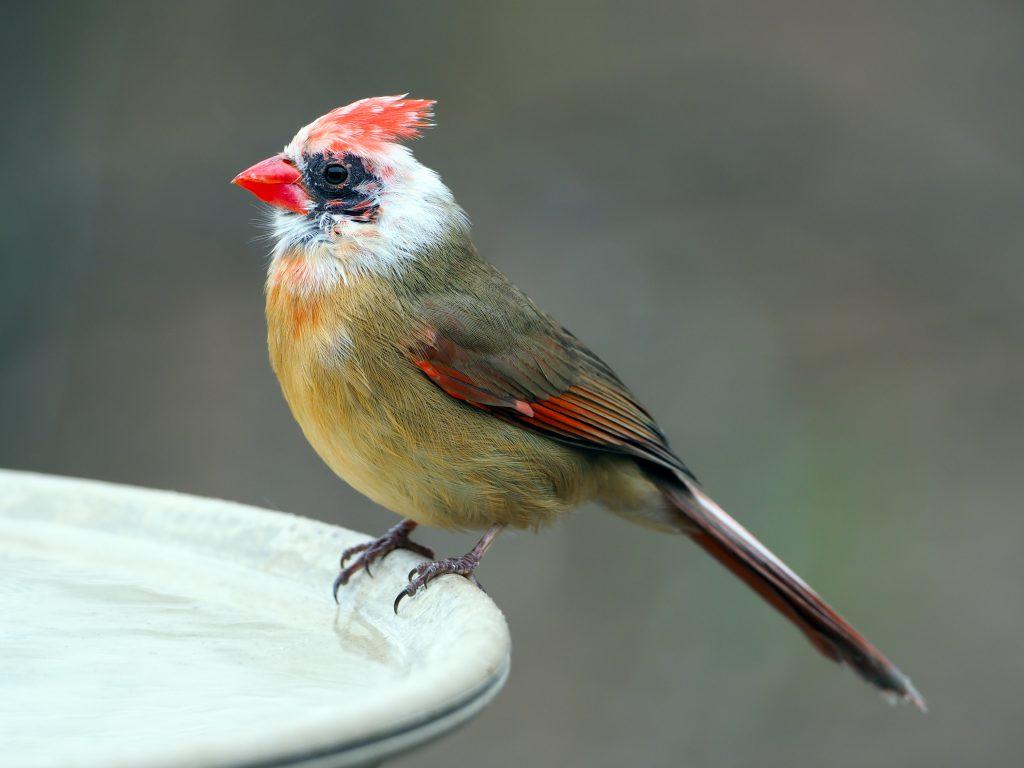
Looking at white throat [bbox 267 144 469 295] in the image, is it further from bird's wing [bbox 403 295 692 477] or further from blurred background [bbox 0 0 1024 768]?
blurred background [bbox 0 0 1024 768]

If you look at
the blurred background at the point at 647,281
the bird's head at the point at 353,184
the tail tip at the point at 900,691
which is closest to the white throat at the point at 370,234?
the bird's head at the point at 353,184

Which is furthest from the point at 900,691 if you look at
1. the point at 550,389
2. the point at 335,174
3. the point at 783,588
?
the point at 335,174

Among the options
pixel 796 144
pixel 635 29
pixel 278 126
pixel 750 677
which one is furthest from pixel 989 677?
pixel 278 126

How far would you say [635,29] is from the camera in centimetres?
786

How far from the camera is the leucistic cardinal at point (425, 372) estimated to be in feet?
9.26

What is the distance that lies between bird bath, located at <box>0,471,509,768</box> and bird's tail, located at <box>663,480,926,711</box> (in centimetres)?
84

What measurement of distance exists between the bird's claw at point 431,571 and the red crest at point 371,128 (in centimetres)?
96

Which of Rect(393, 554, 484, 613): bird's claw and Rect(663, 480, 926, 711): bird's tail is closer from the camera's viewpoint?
Rect(393, 554, 484, 613): bird's claw

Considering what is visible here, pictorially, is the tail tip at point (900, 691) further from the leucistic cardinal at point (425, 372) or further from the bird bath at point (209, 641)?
the bird bath at point (209, 641)

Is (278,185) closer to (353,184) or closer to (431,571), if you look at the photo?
(353,184)

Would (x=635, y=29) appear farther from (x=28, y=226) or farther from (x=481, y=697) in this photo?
(x=481, y=697)

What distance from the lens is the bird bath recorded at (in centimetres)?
144

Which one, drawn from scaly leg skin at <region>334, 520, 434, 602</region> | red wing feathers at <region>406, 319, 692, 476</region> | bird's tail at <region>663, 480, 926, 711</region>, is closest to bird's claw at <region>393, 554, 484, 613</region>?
scaly leg skin at <region>334, 520, 434, 602</region>

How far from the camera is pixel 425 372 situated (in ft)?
9.45
